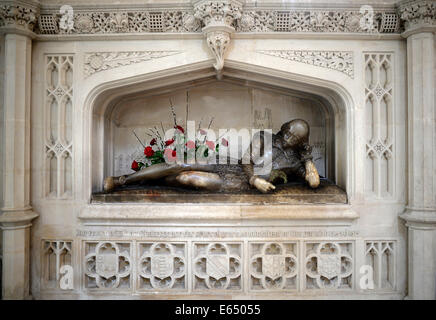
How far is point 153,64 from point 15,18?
4.46 ft

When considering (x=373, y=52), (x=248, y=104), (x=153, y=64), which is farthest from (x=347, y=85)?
(x=153, y=64)

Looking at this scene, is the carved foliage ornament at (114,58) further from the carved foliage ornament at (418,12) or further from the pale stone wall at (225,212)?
the carved foliage ornament at (418,12)

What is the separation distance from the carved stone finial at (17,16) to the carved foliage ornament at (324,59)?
2308 millimetres

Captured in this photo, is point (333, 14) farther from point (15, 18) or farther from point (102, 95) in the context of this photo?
point (15, 18)

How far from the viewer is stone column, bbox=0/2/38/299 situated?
8.48 feet

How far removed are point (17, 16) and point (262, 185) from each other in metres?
2.90

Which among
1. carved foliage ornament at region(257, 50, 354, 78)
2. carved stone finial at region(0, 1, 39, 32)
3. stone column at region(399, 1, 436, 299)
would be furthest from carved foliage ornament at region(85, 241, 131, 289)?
stone column at region(399, 1, 436, 299)

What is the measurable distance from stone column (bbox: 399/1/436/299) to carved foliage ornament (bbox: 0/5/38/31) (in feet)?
12.0

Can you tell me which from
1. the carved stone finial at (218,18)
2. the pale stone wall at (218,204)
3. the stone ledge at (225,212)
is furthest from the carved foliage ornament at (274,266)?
the carved stone finial at (218,18)

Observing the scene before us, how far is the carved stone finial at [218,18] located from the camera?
252 cm

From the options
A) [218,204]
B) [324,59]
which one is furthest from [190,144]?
[324,59]

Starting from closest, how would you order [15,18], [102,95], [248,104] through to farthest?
1. [15,18]
2. [102,95]
3. [248,104]

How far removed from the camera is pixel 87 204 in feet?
8.98

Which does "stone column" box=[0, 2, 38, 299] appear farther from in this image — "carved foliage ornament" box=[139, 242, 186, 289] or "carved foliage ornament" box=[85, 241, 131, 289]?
"carved foliage ornament" box=[139, 242, 186, 289]
